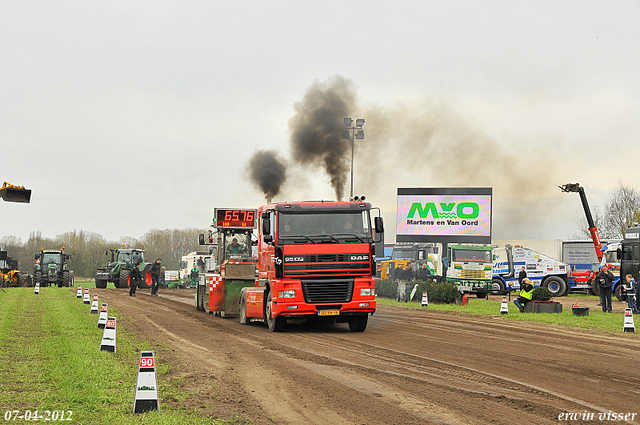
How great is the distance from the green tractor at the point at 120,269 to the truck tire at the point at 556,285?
1018 inches

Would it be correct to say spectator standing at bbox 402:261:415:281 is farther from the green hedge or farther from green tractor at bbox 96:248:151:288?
green tractor at bbox 96:248:151:288

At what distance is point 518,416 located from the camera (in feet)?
23.3

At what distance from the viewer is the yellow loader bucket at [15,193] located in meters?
17.3

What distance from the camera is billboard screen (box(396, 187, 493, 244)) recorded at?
42.1 metres

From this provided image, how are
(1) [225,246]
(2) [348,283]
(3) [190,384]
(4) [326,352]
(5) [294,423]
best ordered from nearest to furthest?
(5) [294,423]
(3) [190,384]
(4) [326,352]
(2) [348,283]
(1) [225,246]

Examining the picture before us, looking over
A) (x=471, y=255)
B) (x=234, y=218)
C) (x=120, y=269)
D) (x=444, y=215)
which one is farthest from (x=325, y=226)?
(x=120, y=269)

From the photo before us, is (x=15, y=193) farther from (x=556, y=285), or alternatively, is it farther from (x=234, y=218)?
(x=556, y=285)

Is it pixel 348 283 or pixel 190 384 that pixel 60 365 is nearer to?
pixel 190 384

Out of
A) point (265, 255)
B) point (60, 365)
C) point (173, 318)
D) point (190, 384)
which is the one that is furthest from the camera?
point (173, 318)

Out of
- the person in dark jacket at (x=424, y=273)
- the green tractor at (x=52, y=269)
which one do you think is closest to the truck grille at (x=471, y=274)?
the person in dark jacket at (x=424, y=273)

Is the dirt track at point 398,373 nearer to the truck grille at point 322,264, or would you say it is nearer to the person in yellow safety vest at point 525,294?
the truck grille at point 322,264

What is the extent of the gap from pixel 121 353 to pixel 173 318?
28.8 ft

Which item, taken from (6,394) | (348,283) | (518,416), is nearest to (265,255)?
(348,283)

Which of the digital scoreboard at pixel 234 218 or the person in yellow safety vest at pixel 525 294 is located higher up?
the digital scoreboard at pixel 234 218
